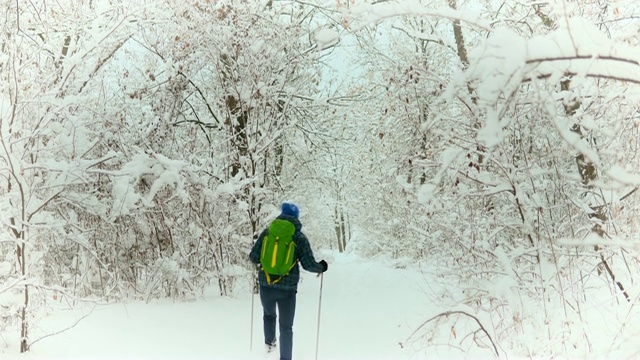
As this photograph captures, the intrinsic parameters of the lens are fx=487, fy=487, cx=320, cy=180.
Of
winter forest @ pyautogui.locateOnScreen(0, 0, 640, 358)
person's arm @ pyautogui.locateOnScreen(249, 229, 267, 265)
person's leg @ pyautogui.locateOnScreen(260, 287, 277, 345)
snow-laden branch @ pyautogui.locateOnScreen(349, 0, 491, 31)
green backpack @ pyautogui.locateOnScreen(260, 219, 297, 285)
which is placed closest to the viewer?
snow-laden branch @ pyautogui.locateOnScreen(349, 0, 491, 31)

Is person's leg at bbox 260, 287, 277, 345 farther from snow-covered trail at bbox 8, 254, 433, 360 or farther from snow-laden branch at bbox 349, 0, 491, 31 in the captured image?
snow-laden branch at bbox 349, 0, 491, 31

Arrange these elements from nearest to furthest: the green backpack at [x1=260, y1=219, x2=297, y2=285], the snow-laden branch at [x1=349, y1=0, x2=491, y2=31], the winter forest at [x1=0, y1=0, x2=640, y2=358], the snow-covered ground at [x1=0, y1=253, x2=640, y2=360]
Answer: the snow-laden branch at [x1=349, y1=0, x2=491, y2=31] → the winter forest at [x1=0, y1=0, x2=640, y2=358] → the snow-covered ground at [x1=0, y1=253, x2=640, y2=360] → the green backpack at [x1=260, y1=219, x2=297, y2=285]

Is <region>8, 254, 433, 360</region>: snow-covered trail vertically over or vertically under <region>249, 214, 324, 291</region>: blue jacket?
under

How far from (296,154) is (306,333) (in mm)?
5918

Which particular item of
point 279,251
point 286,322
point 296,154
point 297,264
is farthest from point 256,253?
point 296,154

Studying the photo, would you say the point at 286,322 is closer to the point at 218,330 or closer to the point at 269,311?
the point at 269,311

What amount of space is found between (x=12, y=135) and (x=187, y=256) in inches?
152

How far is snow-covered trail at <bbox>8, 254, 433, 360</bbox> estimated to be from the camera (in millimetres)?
5250

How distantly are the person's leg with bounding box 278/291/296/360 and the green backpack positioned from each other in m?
0.21

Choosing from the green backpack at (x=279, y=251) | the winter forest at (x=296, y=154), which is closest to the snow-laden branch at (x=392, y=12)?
the winter forest at (x=296, y=154)

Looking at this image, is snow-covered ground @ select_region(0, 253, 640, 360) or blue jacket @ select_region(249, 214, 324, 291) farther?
blue jacket @ select_region(249, 214, 324, 291)

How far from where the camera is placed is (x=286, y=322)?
16.2 ft

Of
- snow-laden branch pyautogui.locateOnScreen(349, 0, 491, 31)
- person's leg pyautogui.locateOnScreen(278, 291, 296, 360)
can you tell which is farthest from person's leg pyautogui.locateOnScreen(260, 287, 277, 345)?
snow-laden branch pyautogui.locateOnScreen(349, 0, 491, 31)

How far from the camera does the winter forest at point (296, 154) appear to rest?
335 centimetres
